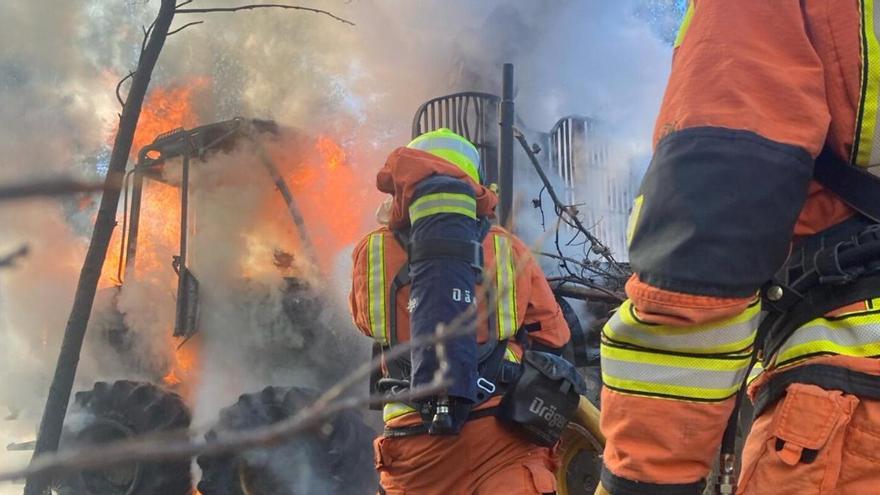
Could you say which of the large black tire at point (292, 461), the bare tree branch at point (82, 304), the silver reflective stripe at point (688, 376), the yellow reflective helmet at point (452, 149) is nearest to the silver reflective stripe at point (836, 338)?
the silver reflective stripe at point (688, 376)

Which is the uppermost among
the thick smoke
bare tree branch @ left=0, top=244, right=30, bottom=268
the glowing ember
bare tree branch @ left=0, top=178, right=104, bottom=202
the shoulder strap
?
the thick smoke

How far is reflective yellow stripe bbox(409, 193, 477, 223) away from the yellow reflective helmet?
0.94 ft

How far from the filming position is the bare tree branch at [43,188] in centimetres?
62

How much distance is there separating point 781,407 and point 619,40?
8.74 metres

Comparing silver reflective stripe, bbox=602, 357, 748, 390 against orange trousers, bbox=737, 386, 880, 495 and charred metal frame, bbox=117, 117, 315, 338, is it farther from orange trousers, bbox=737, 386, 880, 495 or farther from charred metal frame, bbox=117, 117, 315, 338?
charred metal frame, bbox=117, 117, 315, 338

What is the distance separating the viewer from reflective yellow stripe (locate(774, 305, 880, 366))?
129cm

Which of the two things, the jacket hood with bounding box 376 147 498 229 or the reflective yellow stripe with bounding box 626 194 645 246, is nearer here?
the reflective yellow stripe with bounding box 626 194 645 246

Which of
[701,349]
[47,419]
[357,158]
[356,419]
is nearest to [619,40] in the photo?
[357,158]

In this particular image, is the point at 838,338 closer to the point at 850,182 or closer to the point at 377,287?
the point at 850,182

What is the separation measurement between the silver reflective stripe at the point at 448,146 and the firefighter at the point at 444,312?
0.52 feet

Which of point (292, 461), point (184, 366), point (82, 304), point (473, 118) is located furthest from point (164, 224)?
point (82, 304)

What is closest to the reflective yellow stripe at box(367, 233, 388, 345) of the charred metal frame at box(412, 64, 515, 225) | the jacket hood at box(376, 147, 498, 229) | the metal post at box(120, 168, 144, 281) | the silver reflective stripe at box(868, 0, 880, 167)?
the jacket hood at box(376, 147, 498, 229)

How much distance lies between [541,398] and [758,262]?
1739 mm

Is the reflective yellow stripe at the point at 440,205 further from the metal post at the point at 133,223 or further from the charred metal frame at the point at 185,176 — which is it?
the metal post at the point at 133,223
